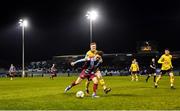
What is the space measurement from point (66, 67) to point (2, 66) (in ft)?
60.2

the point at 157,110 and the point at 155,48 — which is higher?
the point at 155,48

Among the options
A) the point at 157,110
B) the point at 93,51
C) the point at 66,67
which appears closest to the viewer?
the point at 157,110

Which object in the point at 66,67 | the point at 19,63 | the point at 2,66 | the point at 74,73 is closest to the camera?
the point at 74,73

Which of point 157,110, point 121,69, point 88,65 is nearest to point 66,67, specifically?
point 121,69

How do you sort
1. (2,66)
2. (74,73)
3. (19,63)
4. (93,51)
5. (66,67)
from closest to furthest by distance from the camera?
(93,51)
(74,73)
(66,67)
(2,66)
(19,63)

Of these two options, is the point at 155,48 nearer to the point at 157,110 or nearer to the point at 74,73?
the point at 74,73

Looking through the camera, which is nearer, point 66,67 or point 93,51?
point 93,51

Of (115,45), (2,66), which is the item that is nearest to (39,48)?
(2,66)

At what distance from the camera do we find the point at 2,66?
10731cm

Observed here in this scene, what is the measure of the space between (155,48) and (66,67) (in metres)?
21.0

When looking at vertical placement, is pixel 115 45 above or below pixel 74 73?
above

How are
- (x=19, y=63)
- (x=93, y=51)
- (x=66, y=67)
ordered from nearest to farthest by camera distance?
(x=93, y=51), (x=66, y=67), (x=19, y=63)

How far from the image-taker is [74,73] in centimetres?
9106

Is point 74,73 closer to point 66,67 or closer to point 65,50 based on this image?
point 66,67
